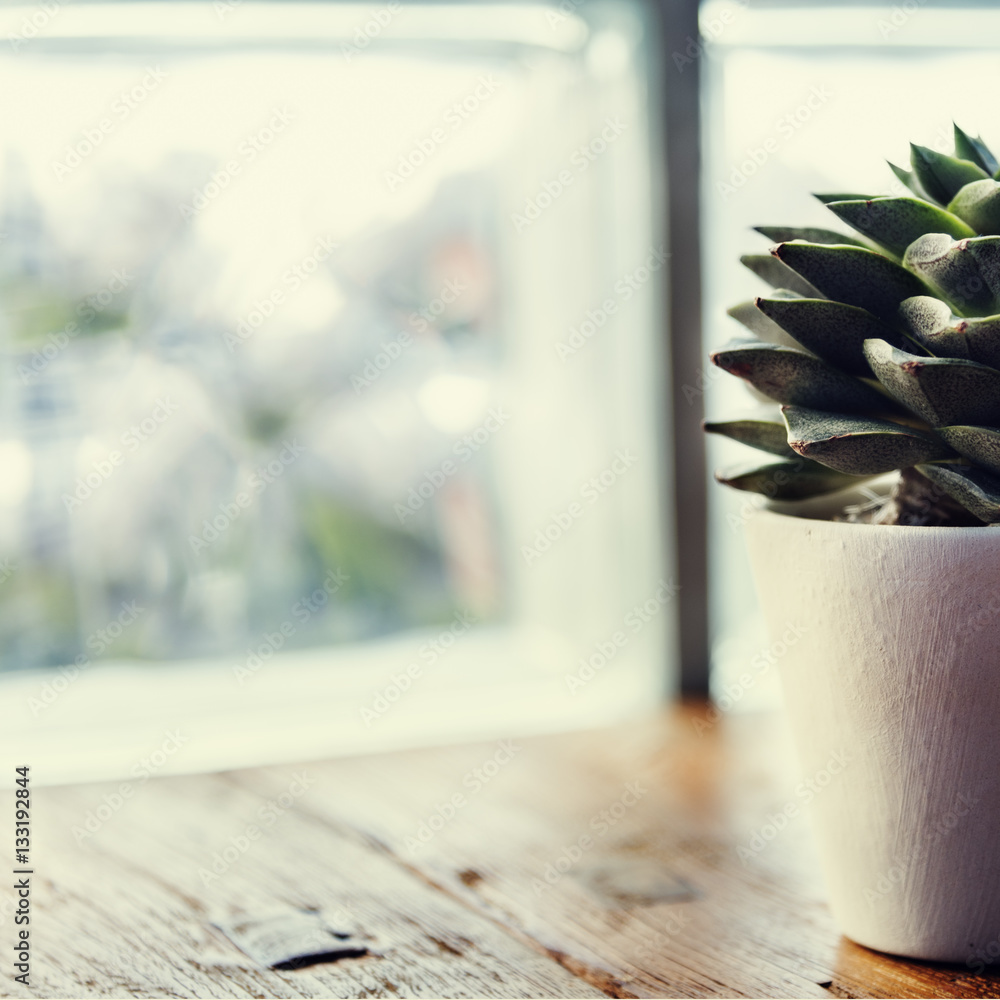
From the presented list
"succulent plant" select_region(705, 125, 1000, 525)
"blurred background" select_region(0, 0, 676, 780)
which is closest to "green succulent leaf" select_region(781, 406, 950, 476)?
"succulent plant" select_region(705, 125, 1000, 525)

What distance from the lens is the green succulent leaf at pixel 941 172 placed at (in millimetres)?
432

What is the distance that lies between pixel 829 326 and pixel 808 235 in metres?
0.07

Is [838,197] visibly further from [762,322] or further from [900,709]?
[900,709]

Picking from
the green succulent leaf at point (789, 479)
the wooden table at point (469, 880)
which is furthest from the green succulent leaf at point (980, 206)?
the wooden table at point (469, 880)

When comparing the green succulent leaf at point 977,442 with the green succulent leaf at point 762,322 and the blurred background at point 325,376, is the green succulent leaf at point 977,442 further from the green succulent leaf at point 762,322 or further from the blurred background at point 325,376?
the blurred background at point 325,376

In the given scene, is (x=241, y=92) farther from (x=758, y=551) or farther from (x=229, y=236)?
(x=758, y=551)

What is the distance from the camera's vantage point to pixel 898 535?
404 mm

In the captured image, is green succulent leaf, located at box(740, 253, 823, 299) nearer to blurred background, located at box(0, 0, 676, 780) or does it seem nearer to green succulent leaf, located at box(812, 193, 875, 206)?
green succulent leaf, located at box(812, 193, 875, 206)

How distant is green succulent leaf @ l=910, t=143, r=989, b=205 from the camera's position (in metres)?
0.43

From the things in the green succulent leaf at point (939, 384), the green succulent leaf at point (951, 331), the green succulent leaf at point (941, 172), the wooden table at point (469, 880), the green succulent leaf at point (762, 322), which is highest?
the green succulent leaf at point (941, 172)

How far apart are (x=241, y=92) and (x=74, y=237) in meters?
0.20

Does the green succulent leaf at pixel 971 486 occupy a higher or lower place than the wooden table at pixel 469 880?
higher

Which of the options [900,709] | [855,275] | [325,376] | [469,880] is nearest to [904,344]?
[855,275]

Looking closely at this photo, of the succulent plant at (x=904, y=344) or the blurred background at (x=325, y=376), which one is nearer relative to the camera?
the succulent plant at (x=904, y=344)
